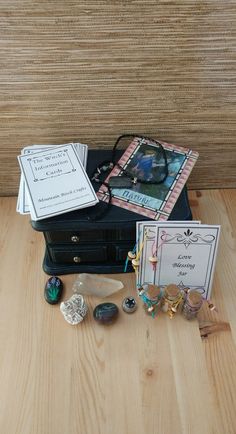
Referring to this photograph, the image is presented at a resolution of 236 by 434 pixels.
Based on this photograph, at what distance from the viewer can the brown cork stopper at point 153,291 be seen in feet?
2.39

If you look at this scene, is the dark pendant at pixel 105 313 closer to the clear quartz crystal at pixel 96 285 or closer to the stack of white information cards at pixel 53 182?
the clear quartz crystal at pixel 96 285

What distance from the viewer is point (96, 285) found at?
32.8 inches

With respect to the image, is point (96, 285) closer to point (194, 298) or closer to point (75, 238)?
point (75, 238)

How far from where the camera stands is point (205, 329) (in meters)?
0.77

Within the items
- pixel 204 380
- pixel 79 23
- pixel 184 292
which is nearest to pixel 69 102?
pixel 79 23

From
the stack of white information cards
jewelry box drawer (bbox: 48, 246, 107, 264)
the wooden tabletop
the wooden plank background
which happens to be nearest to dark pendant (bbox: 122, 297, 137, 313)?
the wooden tabletop

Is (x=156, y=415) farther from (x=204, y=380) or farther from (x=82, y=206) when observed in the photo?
(x=82, y=206)

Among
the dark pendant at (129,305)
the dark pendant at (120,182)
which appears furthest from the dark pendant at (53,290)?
the dark pendant at (120,182)

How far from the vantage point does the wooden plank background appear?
2.33 ft

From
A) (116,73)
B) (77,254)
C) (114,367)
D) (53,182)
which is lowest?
(114,367)

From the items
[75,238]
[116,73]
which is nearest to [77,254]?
[75,238]

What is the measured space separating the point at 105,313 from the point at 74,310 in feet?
0.21

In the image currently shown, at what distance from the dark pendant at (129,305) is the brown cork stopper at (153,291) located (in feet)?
0.22

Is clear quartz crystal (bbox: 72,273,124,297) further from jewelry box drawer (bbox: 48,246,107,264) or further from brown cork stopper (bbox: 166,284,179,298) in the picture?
brown cork stopper (bbox: 166,284,179,298)
